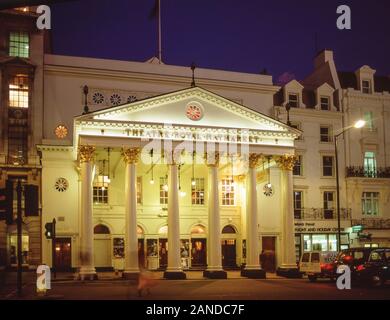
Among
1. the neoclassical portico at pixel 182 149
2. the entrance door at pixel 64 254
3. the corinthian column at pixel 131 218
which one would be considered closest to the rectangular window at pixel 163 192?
the neoclassical portico at pixel 182 149

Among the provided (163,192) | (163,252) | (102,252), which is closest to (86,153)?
(102,252)

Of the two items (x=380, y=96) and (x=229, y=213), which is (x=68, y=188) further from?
(x=380, y=96)

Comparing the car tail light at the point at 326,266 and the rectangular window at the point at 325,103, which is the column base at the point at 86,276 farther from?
the rectangular window at the point at 325,103

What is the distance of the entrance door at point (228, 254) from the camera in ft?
141

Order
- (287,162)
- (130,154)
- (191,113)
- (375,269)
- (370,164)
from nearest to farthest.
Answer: (375,269) < (130,154) < (191,113) < (287,162) < (370,164)

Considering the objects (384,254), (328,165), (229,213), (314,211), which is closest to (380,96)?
(328,165)

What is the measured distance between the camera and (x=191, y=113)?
34312 millimetres

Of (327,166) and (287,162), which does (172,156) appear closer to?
(287,162)

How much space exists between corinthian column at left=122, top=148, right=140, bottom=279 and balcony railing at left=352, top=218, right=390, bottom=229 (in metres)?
20.2

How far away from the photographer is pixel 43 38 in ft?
132

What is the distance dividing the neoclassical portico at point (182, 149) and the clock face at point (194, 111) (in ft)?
0.20

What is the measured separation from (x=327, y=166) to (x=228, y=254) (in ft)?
35.3

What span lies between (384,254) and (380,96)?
22.2 metres

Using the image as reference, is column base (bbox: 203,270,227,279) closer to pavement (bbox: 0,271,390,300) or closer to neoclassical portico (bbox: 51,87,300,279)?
neoclassical portico (bbox: 51,87,300,279)
